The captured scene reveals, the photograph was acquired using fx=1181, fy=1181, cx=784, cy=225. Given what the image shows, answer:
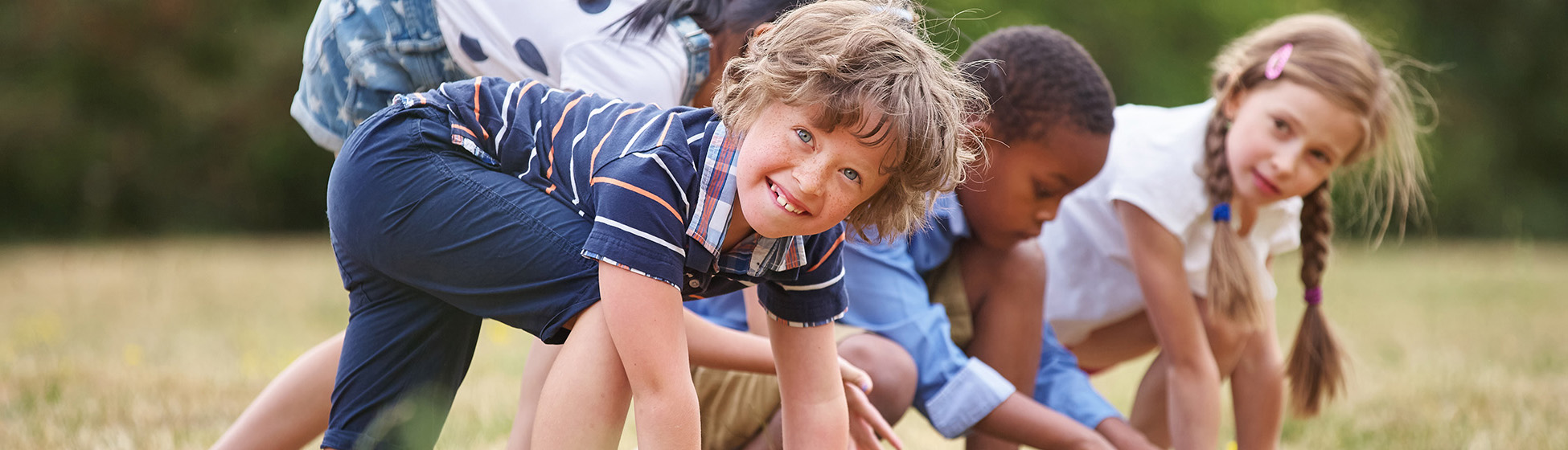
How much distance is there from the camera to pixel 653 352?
56.2 inches

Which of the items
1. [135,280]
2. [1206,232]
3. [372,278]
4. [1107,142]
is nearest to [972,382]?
[1107,142]

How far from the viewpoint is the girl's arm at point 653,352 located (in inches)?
55.8

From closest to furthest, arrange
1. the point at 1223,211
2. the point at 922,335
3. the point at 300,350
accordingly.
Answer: the point at 922,335
the point at 1223,211
the point at 300,350

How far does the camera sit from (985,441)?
7.97 ft

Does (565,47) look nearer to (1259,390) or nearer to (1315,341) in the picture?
(1259,390)

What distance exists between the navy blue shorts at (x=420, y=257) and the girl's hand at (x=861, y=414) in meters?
0.52

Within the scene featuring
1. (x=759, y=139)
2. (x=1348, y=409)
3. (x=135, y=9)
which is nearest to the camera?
(x=759, y=139)

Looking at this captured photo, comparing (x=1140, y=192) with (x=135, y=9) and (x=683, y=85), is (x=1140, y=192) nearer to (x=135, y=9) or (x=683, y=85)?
(x=683, y=85)

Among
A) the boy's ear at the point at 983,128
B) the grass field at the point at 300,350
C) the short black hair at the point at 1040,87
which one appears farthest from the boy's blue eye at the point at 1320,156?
the grass field at the point at 300,350

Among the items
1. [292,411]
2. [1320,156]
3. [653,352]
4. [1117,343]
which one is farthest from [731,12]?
[1117,343]

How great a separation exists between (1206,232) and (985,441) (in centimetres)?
72

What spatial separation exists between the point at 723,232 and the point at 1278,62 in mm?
1618

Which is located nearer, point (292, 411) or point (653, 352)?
point (653, 352)

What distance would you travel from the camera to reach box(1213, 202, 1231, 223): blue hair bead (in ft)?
8.40
